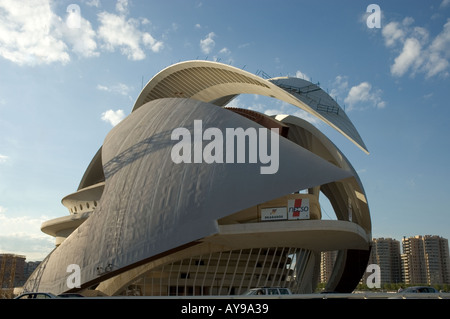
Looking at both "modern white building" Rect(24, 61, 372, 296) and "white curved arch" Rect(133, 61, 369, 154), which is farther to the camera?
"white curved arch" Rect(133, 61, 369, 154)

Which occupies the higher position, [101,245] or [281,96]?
[281,96]

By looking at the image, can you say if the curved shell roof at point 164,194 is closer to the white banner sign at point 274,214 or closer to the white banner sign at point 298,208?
the white banner sign at point 298,208

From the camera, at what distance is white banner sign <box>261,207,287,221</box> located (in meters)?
33.0

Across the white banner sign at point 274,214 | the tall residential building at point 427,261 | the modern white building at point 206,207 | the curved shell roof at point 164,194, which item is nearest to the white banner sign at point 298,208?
the modern white building at point 206,207

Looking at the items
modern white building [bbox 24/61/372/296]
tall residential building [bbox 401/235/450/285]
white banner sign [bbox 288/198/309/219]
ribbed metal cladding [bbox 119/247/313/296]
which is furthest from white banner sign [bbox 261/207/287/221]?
tall residential building [bbox 401/235/450/285]

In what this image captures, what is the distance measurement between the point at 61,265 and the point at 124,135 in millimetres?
11549

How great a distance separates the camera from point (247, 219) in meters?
35.9

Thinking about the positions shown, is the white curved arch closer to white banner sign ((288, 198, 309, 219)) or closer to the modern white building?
the modern white building

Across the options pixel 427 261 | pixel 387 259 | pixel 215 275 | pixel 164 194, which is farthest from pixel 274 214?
pixel 427 261

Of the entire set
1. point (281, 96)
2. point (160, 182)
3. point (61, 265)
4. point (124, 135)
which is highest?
point (281, 96)

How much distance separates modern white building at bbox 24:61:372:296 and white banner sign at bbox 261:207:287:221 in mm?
77

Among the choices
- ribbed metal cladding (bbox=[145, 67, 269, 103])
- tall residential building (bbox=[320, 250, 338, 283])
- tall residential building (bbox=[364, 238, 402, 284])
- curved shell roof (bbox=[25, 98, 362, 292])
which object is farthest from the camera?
tall residential building (bbox=[320, 250, 338, 283])
